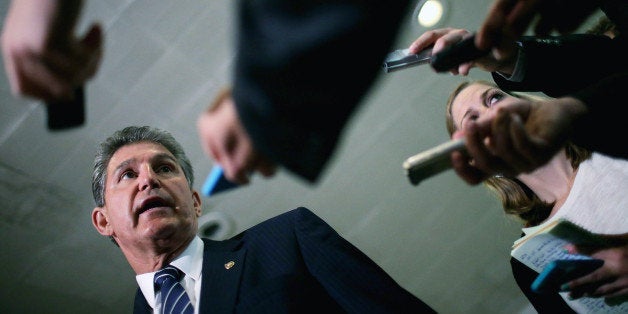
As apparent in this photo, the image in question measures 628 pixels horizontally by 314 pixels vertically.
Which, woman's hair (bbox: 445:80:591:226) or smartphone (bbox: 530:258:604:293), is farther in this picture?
woman's hair (bbox: 445:80:591:226)

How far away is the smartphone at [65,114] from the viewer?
44 cm

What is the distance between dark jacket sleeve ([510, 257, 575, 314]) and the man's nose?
4.27 feet

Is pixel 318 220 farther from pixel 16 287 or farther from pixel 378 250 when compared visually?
pixel 16 287

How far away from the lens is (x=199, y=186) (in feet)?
6.83

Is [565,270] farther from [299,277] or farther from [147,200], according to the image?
[147,200]

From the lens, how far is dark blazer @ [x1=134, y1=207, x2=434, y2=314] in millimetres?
927

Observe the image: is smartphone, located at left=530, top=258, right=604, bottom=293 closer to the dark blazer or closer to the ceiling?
the dark blazer

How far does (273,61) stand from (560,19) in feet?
2.09

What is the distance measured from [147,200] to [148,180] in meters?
0.08

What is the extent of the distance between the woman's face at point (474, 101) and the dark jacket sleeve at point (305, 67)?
1016mm

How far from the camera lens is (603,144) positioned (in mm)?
669

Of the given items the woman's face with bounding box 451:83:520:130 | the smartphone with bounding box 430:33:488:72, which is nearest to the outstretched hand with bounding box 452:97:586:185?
the smartphone with bounding box 430:33:488:72

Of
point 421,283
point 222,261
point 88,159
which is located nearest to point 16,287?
point 88,159

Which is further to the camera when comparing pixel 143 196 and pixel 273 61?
pixel 143 196
